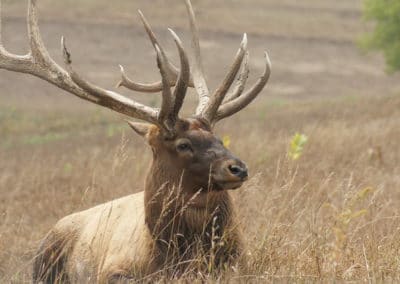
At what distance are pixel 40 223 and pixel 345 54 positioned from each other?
147 feet

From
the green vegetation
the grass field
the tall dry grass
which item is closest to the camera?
the tall dry grass

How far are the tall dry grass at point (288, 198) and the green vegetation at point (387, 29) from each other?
1595 cm

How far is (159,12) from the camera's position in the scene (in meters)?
54.1

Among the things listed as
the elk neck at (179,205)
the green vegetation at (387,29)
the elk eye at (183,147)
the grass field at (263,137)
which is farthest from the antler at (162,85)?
the green vegetation at (387,29)

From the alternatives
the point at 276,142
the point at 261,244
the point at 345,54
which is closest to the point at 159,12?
the point at 345,54

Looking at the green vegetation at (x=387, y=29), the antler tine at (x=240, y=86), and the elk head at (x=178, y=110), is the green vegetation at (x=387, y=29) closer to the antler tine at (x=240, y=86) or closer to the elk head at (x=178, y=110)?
the antler tine at (x=240, y=86)

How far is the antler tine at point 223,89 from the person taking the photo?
6008mm

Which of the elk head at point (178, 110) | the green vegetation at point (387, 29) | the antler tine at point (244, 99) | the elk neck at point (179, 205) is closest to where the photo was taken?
the elk head at point (178, 110)

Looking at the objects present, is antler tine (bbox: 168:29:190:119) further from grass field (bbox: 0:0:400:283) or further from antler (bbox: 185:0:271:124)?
grass field (bbox: 0:0:400:283)

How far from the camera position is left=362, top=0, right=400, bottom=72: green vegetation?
34.8 m

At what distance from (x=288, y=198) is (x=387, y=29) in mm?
28830

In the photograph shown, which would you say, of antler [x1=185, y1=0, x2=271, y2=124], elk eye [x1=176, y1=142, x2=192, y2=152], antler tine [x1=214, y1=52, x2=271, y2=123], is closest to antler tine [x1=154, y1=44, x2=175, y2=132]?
elk eye [x1=176, y1=142, x2=192, y2=152]

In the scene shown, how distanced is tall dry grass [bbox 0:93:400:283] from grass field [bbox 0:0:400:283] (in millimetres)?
25

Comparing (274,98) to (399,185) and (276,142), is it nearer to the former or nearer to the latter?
(276,142)
